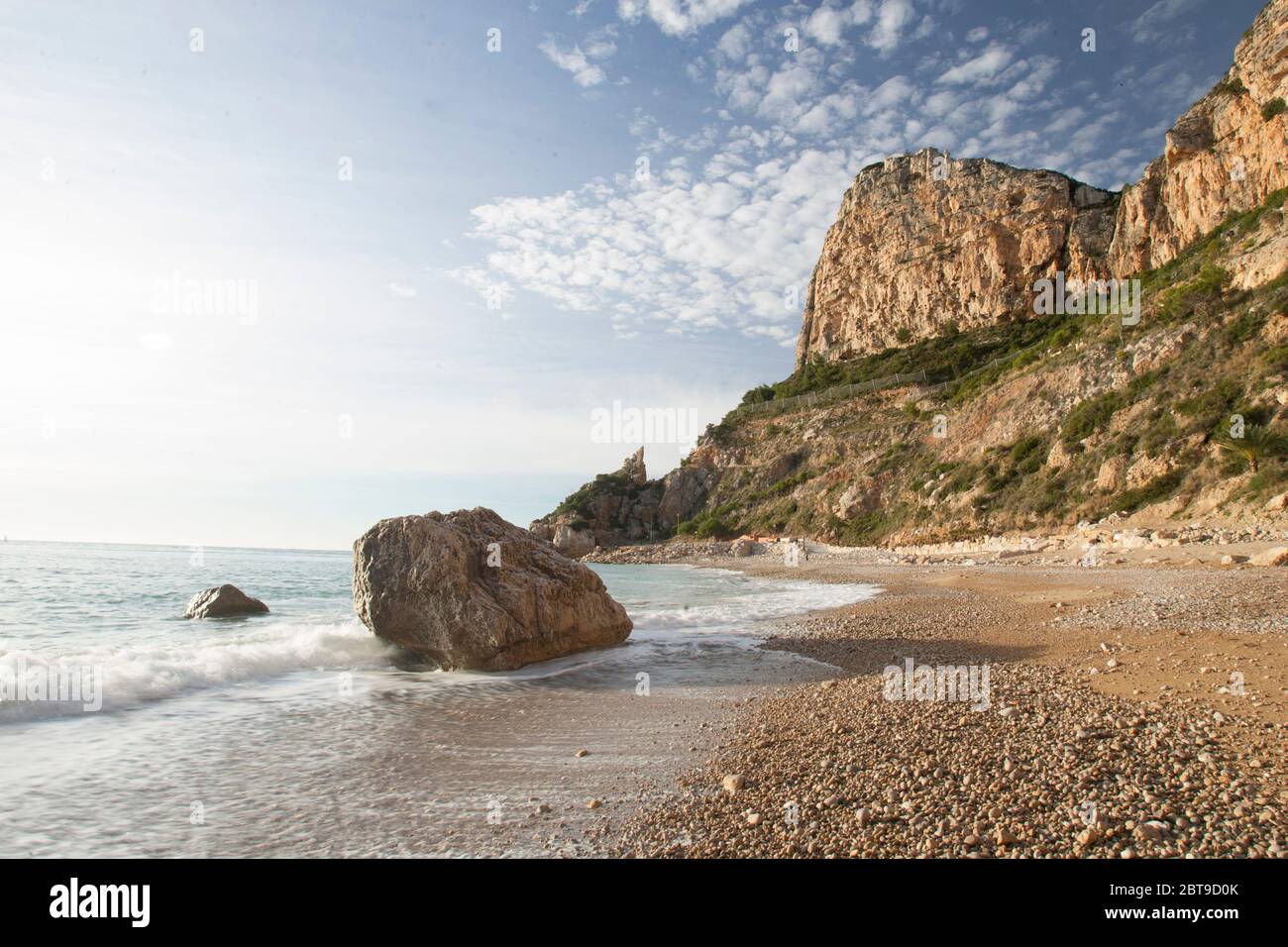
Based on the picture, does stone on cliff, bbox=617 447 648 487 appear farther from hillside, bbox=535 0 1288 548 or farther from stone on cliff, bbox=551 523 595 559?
stone on cliff, bbox=551 523 595 559

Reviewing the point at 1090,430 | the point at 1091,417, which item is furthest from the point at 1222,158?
the point at 1090,430

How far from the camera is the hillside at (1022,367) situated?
28078mm

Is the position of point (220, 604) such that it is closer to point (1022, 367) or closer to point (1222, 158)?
point (1022, 367)

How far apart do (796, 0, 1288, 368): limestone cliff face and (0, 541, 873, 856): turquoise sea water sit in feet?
126

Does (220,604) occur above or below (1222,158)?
below

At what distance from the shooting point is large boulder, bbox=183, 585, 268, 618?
1659 centimetres

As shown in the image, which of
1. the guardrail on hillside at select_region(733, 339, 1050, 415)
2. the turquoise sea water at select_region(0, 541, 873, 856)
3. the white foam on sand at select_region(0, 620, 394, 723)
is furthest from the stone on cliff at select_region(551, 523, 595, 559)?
the white foam on sand at select_region(0, 620, 394, 723)

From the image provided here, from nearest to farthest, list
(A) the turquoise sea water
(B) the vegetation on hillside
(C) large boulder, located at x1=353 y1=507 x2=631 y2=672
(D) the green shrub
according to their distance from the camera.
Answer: (A) the turquoise sea water → (C) large boulder, located at x1=353 y1=507 x2=631 y2=672 → (B) the vegetation on hillside → (D) the green shrub

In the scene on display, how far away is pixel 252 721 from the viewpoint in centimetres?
759

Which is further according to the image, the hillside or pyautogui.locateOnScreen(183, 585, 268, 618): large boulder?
the hillside

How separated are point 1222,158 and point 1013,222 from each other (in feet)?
86.1

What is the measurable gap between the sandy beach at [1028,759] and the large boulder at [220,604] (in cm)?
1446

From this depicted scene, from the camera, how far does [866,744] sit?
5.83 metres
